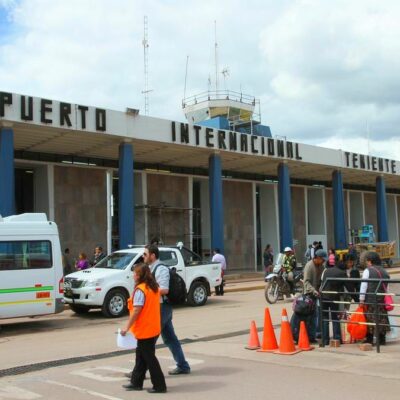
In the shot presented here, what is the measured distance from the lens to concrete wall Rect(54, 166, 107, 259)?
1134 inches

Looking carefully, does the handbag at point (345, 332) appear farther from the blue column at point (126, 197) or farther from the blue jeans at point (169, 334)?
the blue column at point (126, 197)

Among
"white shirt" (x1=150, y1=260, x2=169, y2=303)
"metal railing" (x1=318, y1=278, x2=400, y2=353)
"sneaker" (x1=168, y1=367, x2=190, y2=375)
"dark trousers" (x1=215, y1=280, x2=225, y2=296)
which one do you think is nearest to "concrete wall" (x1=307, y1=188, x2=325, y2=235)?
"dark trousers" (x1=215, y1=280, x2=225, y2=296)

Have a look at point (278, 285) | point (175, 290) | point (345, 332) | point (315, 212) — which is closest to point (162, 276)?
point (175, 290)

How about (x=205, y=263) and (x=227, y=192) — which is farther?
Answer: (x=227, y=192)

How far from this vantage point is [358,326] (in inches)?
374

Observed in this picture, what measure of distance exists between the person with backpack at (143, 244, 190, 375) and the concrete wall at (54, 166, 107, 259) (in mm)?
21584

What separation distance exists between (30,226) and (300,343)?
23.4 feet

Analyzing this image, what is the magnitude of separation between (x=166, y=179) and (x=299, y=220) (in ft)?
45.2

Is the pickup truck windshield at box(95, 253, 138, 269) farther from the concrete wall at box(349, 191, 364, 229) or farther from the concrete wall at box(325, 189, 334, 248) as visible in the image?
the concrete wall at box(349, 191, 364, 229)

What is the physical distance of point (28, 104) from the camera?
20719mm

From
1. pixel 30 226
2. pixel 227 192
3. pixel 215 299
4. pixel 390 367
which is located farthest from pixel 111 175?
pixel 390 367

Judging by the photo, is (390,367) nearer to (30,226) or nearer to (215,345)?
(215,345)

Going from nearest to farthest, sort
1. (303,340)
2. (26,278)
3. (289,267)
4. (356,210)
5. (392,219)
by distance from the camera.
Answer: (303,340), (26,278), (289,267), (356,210), (392,219)

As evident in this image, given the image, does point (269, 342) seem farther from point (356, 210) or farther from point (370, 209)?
point (370, 209)
